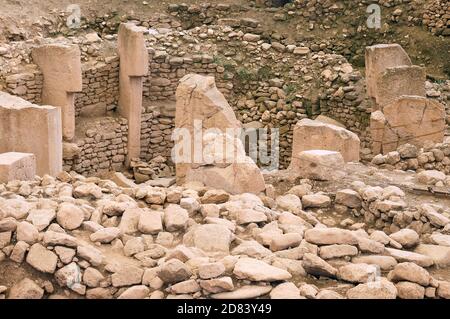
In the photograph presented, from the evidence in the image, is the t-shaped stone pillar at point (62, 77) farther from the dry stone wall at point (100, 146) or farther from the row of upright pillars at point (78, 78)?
the dry stone wall at point (100, 146)

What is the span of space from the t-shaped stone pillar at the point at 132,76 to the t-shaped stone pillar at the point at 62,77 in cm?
128

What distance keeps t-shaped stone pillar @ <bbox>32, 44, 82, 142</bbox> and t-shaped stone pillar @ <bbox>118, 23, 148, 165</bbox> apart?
128 cm

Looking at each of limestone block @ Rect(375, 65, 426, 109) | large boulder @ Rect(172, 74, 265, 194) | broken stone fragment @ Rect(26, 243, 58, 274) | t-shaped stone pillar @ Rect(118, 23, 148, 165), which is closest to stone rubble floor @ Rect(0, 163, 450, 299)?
broken stone fragment @ Rect(26, 243, 58, 274)

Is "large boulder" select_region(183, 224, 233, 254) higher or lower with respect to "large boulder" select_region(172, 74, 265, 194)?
higher

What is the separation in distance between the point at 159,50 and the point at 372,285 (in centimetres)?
1026

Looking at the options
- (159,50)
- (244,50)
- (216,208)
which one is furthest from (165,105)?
(216,208)

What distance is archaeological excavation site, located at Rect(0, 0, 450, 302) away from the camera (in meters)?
4.49

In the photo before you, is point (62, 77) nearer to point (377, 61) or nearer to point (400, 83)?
point (377, 61)

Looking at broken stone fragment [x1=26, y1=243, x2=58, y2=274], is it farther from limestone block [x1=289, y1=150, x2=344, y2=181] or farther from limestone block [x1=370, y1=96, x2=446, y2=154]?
limestone block [x1=370, y1=96, x2=446, y2=154]

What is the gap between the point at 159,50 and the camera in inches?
547

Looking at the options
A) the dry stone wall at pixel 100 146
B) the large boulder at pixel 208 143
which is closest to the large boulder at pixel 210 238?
the large boulder at pixel 208 143

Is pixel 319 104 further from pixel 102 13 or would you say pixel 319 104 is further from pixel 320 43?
pixel 102 13

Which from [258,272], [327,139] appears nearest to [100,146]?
[327,139]

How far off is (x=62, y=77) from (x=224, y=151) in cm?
504
